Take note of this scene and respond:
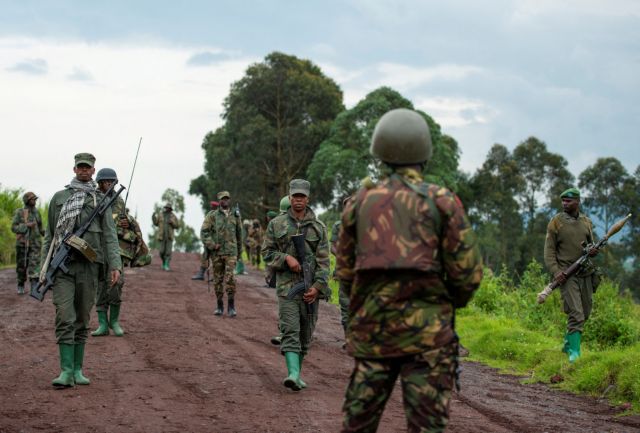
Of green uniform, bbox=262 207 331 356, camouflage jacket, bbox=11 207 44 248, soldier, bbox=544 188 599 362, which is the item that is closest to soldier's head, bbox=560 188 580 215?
soldier, bbox=544 188 599 362

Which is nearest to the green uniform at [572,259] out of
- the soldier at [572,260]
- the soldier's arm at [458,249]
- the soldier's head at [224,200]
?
the soldier at [572,260]

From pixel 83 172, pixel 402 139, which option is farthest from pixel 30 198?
pixel 402 139

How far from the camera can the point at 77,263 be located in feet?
30.6

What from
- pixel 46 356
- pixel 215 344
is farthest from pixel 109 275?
pixel 215 344

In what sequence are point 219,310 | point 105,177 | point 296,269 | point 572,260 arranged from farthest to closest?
point 219,310 < point 572,260 < point 105,177 < point 296,269

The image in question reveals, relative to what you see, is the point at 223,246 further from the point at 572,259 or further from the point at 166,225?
the point at 166,225

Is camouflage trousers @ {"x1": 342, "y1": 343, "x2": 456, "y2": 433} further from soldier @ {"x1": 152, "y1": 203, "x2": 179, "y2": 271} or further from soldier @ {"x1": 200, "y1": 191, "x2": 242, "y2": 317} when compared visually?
soldier @ {"x1": 152, "y1": 203, "x2": 179, "y2": 271}

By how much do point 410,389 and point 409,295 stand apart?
485 mm

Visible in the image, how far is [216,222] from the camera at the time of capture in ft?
59.8

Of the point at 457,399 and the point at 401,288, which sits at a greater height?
the point at 401,288

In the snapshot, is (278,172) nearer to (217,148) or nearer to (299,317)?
(217,148)

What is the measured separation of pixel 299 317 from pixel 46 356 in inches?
154

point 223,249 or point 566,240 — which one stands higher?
point 566,240

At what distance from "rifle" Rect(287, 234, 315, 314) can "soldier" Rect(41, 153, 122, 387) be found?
191 centimetres
